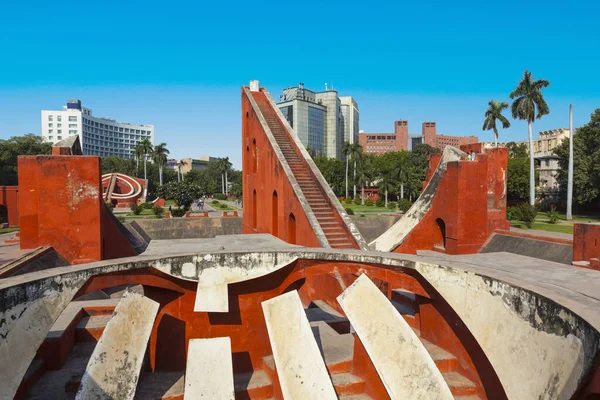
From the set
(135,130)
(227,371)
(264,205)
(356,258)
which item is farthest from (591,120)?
(135,130)

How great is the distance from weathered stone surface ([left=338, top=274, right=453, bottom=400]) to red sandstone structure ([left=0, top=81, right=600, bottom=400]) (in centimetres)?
2

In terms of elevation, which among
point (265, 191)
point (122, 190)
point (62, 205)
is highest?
point (265, 191)

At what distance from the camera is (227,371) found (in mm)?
5406

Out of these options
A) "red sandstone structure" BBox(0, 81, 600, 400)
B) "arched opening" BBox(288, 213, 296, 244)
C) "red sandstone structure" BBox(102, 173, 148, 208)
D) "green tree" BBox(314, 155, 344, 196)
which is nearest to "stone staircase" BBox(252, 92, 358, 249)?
"red sandstone structure" BBox(0, 81, 600, 400)

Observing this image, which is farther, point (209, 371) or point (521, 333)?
point (209, 371)

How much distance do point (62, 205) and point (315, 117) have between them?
8195 cm

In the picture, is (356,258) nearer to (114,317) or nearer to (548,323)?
(548,323)

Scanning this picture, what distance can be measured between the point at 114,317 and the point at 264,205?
9.29 m

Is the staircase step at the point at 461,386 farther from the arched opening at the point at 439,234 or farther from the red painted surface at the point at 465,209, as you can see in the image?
the arched opening at the point at 439,234

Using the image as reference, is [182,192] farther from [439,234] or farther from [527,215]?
[527,215]

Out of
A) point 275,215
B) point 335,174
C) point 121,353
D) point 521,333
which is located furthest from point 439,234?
point 335,174

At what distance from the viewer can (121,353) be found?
542 centimetres

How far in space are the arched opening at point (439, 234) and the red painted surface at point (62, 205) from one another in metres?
10.2

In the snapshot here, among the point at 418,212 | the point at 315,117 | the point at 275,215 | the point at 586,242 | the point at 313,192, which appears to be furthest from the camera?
the point at 315,117
